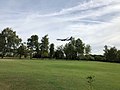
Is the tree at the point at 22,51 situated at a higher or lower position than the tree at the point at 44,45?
lower

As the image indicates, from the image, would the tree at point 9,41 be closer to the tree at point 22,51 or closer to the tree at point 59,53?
the tree at point 22,51

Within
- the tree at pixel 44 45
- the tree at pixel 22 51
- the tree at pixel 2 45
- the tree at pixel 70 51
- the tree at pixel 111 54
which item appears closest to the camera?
the tree at pixel 22 51

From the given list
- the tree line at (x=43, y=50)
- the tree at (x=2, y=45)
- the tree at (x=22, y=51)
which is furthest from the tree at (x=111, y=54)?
the tree at (x=2, y=45)

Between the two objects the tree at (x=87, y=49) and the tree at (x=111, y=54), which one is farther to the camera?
the tree at (x=87, y=49)

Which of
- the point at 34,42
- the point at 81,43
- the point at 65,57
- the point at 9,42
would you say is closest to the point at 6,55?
the point at 9,42

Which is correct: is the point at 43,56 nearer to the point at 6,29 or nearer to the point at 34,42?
the point at 34,42

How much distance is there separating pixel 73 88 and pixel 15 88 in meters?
5.22

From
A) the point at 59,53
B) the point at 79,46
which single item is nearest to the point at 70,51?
the point at 59,53

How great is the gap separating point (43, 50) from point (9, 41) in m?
18.8

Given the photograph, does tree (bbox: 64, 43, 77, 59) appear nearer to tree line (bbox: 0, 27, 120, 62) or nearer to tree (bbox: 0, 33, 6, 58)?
tree line (bbox: 0, 27, 120, 62)

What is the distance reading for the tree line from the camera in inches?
5842

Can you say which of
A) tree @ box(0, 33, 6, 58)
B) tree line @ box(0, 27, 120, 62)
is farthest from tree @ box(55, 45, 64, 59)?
tree @ box(0, 33, 6, 58)

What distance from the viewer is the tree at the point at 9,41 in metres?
150

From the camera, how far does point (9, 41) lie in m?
150
